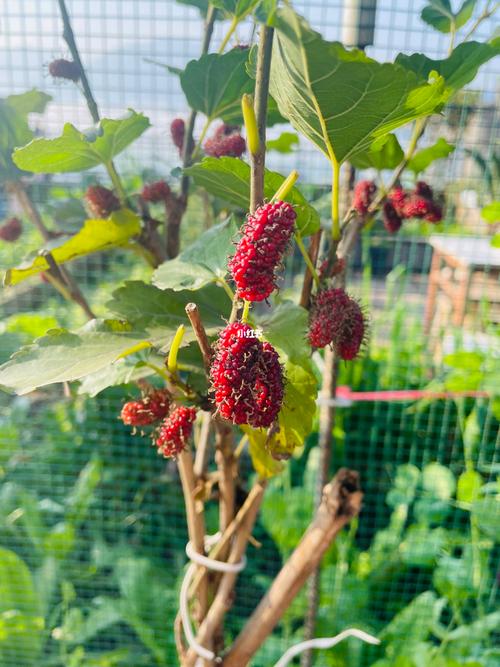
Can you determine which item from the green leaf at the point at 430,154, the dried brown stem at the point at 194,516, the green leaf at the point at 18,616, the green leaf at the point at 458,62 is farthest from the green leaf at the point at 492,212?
the green leaf at the point at 18,616

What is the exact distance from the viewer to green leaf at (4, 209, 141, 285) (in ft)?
1.38

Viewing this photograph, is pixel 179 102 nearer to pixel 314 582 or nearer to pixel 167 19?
pixel 167 19

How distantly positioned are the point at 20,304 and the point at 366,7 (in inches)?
54.6

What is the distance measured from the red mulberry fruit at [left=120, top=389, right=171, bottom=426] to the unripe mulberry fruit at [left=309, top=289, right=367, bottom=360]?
117 mm

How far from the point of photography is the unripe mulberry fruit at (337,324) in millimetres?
342

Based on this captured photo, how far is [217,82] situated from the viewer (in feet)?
1.43

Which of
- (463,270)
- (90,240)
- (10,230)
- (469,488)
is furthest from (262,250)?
(463,270)

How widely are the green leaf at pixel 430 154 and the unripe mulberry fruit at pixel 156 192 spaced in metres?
0.23

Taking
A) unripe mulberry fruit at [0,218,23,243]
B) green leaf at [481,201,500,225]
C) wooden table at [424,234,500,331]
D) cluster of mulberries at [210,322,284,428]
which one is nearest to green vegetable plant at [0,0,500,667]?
cluster of mulberries at [210,322,284,428]

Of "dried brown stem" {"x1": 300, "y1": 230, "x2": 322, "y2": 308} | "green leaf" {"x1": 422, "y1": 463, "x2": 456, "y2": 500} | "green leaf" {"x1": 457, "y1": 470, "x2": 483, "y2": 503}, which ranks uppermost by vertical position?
"dried brown stem" {"x1": 300, "y1": 230, "x2": 322, "y2": 308}

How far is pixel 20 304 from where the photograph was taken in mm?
1701

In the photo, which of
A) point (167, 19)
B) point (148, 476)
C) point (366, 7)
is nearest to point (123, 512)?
point (148, 476)

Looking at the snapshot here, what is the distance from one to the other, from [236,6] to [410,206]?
0.76ft

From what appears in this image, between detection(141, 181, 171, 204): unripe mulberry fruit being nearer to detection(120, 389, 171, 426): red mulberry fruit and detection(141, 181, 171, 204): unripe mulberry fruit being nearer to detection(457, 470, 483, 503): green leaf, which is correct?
detection(120, 389, 171, 426): red mulberry fruit
